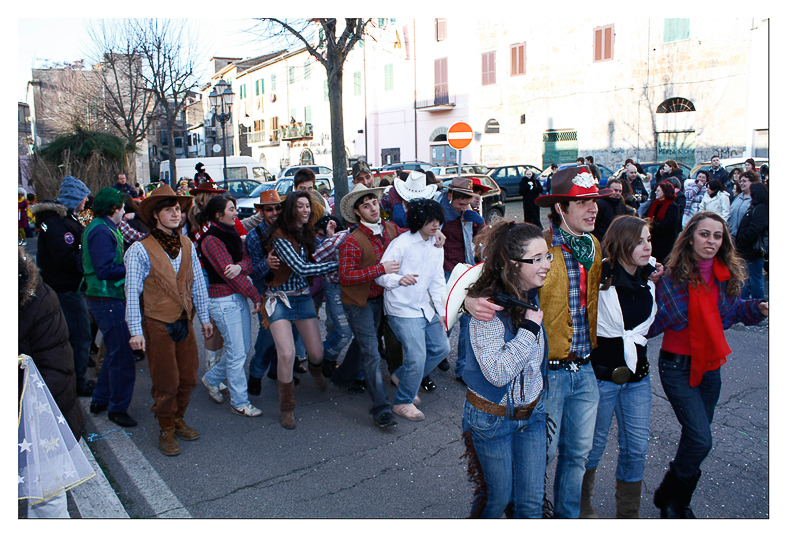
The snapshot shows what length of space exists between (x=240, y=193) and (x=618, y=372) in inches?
743

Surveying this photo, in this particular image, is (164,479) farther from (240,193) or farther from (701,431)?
(240,193)

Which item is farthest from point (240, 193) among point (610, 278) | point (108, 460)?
point (610, 278)

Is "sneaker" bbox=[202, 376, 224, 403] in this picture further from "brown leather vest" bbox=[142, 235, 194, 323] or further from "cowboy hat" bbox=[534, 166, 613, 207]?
"cowboy hat" bbox=[534, 166, 613, 207]

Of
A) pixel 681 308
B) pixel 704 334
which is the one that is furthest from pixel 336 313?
pixel 704 334

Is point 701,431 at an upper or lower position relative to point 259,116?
lower

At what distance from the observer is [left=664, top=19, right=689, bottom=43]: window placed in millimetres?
24344

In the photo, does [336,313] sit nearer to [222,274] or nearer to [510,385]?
[222,274]

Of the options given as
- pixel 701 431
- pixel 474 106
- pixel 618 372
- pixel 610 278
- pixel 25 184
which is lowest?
pixel 701 431

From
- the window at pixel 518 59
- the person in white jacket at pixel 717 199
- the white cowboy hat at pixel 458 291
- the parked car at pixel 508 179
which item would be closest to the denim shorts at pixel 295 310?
the white cowboy hat at pixel 458 291

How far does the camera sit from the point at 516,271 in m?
2.63

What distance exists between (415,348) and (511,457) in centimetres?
181

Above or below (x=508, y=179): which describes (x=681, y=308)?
below

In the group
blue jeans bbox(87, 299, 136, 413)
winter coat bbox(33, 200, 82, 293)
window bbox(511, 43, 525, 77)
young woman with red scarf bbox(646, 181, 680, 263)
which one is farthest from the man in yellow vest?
window bbox(511, 43, 525, 77)

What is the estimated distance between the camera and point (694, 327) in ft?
10.0
